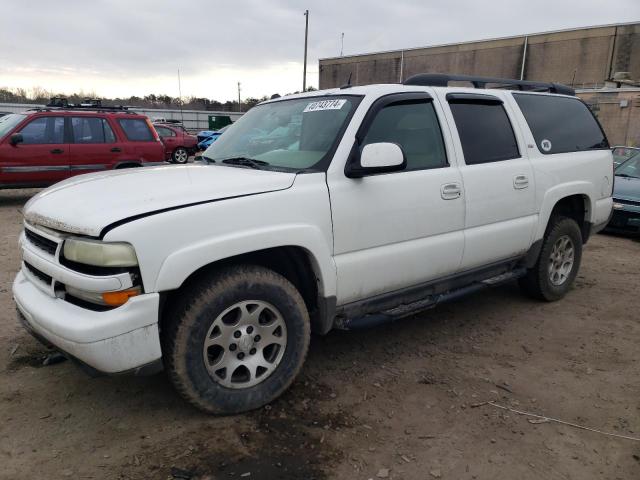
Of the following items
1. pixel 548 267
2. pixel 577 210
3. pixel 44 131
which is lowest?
pixel 548 267

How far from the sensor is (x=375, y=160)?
10.0 ft

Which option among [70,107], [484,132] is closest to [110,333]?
[484,132]

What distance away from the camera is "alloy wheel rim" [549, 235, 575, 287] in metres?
4.89

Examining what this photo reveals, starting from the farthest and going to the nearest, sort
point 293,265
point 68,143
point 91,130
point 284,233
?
point 91,130, point 68,143, point 293,265, point 284,233

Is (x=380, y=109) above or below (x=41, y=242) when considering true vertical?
above

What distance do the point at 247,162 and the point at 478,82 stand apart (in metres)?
2.26

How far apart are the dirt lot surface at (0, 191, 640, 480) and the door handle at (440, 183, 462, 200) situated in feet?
3.93

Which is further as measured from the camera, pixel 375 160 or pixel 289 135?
pixel 289 135

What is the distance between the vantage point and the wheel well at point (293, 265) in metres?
2.96

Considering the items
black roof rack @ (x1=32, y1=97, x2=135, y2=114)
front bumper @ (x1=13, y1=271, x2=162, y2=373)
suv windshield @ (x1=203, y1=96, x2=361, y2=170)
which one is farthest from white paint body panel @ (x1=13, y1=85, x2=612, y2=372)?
black roof rack @ (x1=32, y1=97, x2=135, y2=114)

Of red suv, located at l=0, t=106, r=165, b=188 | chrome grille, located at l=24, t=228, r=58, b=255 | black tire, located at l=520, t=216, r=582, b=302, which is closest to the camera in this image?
chrome grille, located at l=24, t=228, r=58, b=255

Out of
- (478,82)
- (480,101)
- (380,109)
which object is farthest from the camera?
(478,82)

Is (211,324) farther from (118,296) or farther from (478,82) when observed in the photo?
(478,82)

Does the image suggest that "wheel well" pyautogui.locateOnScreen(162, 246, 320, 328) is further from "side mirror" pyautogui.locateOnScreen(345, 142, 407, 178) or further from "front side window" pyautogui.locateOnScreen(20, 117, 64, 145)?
"front side window" pyautogui.locateOnScreen(20, 117, 64, 145)
